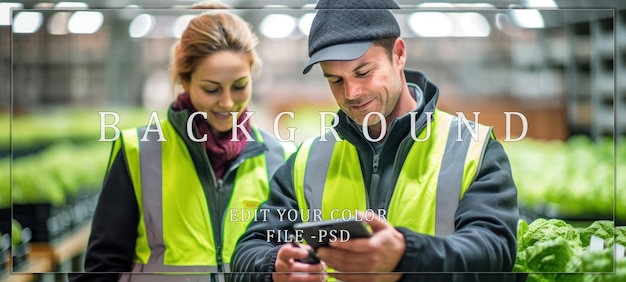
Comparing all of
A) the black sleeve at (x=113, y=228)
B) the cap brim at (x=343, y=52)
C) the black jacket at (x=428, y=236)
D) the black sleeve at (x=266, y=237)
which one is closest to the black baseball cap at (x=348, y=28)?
the cap brim at (x=343, y=52)

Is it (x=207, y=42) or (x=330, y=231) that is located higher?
(x=207, y=42)

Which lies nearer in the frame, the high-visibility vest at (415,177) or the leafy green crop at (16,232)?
the high-visibility vest at (415,177)

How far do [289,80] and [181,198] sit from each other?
60cm

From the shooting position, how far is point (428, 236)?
8.09 feet

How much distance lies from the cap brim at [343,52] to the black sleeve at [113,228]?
0.83 meters

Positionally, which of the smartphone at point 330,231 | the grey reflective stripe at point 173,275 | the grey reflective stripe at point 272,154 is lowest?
the grey reflective stripe at point 173,275

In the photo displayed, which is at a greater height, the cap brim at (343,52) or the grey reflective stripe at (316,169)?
the cap brim at (343,52)

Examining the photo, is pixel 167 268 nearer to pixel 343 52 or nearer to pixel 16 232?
pixel 16 232

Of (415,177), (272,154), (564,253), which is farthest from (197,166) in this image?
(564,253)

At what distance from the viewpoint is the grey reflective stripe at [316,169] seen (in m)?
2.54

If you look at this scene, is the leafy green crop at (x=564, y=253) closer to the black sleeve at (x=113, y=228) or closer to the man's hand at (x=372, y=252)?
the man's hand at (x=372, y=252)

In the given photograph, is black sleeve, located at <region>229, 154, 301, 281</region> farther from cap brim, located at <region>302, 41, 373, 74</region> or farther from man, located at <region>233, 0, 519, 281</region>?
cap brim, located at <region>302, 41, 373, 74</region>

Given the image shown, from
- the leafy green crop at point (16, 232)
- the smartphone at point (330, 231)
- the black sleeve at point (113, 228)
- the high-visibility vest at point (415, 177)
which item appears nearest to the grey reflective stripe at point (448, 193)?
the high-visibility vest at point (415, 177)

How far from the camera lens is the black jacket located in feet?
8.11
